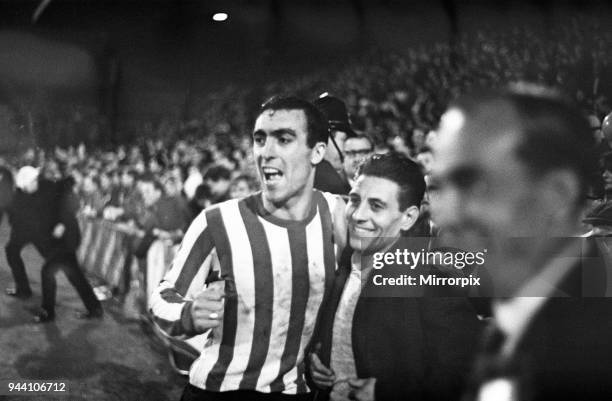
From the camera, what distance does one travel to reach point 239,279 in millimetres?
1774

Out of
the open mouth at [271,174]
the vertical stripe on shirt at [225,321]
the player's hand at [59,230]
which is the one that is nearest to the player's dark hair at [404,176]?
the open mouth at [271,174]

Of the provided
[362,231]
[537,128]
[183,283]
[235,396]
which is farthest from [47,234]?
[537,128]

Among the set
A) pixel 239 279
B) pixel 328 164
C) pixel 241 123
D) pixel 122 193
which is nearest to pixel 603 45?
pixel 328 164

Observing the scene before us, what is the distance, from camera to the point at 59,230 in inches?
80.9

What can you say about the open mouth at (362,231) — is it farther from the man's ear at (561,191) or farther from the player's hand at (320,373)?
the man's ear at (561,191)

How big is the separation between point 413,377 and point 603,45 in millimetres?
1291

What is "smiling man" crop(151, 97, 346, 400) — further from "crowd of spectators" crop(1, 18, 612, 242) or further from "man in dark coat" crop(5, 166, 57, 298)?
"man in dark coat" crop(5, 166, 57, 298)

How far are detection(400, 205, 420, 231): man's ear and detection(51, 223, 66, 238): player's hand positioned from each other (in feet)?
3.85

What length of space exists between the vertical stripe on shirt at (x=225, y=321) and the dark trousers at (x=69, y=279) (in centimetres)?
56

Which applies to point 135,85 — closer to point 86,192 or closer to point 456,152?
point 86,192

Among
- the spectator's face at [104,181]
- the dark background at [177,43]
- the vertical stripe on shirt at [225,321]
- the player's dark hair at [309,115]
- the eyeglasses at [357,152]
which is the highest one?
the dark background at [177,43]

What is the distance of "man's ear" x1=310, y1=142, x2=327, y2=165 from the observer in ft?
6.05

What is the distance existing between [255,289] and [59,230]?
2.56ft

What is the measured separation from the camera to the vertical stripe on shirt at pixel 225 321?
1753 mm
